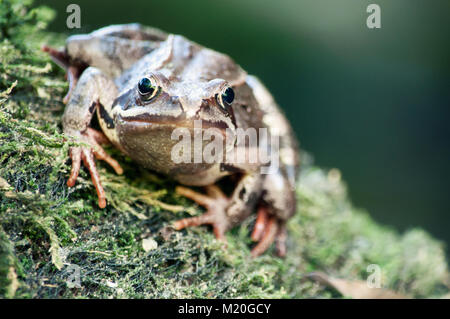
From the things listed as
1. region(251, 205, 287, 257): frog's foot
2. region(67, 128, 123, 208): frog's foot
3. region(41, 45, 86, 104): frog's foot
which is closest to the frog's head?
region(67, 128, 123, 208): frog's foot

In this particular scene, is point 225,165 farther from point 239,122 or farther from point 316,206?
point 316,206

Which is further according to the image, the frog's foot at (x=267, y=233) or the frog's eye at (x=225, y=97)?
the frog's foot at (x=267, y=233)

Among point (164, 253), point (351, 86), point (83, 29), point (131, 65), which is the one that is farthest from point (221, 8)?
point (164, 253)

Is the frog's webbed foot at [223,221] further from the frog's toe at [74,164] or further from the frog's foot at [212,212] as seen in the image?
the frog's toe at [74,164]

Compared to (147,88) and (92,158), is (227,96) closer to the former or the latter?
(147,88)

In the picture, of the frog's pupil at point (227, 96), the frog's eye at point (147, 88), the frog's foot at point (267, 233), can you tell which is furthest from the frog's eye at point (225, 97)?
the frog's foot at point (267, 233)
